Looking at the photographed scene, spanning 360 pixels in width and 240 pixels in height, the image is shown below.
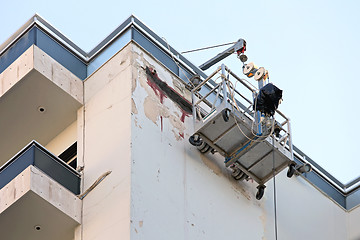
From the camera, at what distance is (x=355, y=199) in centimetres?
2702

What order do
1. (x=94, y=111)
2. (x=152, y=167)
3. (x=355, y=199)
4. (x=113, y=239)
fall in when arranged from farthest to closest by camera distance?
(x=355, y=199)
(x=94, y=111)
(x=152, y=167)
(x=113, y=239)

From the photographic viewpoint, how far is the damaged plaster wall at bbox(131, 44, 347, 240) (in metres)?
20.5

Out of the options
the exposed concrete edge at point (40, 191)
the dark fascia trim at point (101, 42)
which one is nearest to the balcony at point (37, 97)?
the dark fascia trim at point (101, 42)

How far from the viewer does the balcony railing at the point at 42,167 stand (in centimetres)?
2081

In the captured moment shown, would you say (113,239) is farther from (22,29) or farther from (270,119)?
(22,29)

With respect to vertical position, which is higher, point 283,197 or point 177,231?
point 283,197

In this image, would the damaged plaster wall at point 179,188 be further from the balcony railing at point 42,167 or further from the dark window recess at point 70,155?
the dark window recess at point 70,155

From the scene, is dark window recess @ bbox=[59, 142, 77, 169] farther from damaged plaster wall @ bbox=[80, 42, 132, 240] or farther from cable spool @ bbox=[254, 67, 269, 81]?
cable spool @ bbox=[254, 67, 269, 81]

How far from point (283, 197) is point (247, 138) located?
2.89m

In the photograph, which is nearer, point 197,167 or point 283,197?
point 197,167

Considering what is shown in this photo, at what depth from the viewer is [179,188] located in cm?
2139

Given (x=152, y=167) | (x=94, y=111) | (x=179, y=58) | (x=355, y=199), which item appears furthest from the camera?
(x=355, y=199)

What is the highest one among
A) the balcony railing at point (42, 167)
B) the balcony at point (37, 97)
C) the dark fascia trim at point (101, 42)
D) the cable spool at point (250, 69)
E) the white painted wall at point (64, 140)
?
the dark fascia trim at point (101, 42)

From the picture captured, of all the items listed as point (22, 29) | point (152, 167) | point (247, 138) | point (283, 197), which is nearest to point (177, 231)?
point (152, 167)
